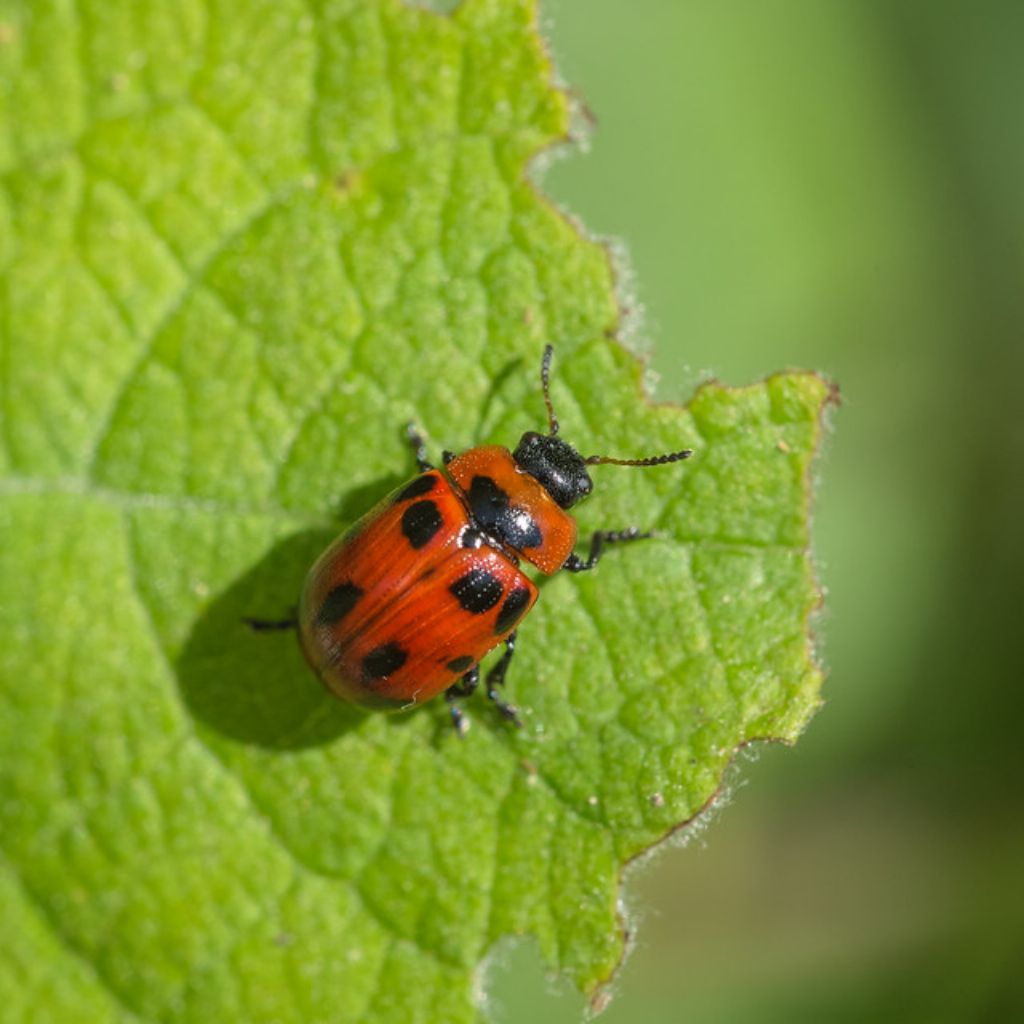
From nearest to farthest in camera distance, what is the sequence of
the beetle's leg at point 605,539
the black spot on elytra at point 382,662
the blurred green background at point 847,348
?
the black spot on elytra at point 382,662 < the beetle's leg at point 605,539 < the blurred green background at point 847,348

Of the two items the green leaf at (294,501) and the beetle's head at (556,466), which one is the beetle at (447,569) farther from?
the green leaf at (294,501)

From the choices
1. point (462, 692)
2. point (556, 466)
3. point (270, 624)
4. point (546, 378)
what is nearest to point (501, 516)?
point (556, 466)

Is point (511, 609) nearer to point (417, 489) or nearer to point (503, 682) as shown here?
point (503, 682)

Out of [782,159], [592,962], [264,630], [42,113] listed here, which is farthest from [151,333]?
[782,159]

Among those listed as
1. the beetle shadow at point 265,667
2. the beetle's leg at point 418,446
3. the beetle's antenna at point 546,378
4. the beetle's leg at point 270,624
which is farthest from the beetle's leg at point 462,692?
the beetle's antenna at point 546,378

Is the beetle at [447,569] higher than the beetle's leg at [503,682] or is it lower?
higher
